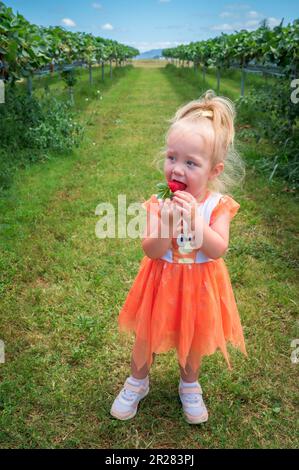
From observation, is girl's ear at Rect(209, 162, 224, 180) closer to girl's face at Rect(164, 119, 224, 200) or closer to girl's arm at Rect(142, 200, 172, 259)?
girl's face at Rect(164, 119, 224, 200)

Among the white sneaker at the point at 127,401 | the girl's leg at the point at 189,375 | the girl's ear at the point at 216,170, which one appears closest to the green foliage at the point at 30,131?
the white sneaker at the point at 127,401

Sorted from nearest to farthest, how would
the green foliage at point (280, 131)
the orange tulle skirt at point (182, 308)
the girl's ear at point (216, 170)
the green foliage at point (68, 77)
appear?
the girl's ear at point (216, 170) < the orange tulle skirt at point (182, 308) < the green foliage at point (280, 131) < the green foliage at point (68, 77)

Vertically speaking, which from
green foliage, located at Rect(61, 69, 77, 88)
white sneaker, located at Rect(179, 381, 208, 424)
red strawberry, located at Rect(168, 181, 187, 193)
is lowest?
white sneaker, located at Rect(179, 381, 208, 424)

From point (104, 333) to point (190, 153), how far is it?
5.16ft

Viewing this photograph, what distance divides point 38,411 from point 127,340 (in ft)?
2.42

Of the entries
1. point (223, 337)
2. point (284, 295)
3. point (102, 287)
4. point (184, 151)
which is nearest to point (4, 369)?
point (102, 287)

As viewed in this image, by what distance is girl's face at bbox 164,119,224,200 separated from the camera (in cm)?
179

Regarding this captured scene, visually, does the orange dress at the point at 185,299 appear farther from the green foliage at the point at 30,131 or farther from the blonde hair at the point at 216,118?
the green foliage at the point at 30,131

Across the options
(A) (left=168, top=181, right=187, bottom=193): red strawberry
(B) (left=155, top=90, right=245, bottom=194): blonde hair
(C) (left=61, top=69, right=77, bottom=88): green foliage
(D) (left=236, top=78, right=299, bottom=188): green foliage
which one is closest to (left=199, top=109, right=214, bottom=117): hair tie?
(B) (left=155, top=90, right=245, bottom=194): blonde hair

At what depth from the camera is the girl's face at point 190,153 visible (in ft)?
5.89

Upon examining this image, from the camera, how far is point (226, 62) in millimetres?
13516

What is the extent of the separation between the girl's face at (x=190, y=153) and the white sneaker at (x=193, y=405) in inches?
44.3
